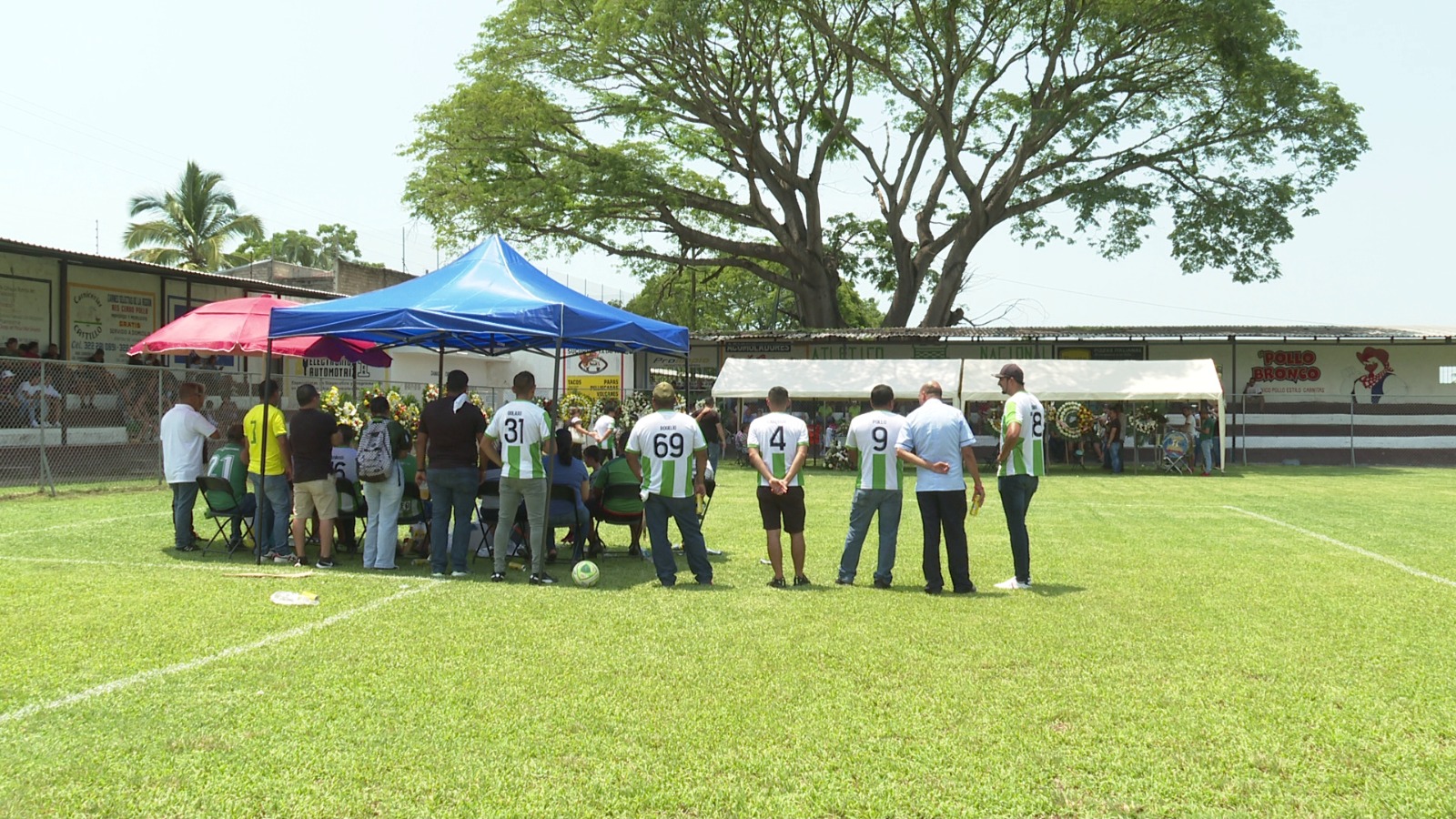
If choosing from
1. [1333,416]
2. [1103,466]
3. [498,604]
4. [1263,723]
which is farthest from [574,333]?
[1333,416]

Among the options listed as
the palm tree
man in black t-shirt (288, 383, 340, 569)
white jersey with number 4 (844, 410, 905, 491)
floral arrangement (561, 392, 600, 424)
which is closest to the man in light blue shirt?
white jersey with number 4 (844, 410, 905, 491)

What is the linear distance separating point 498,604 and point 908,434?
3279mm

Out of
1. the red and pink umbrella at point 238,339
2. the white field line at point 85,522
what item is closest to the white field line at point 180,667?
the white field line at point 85,522

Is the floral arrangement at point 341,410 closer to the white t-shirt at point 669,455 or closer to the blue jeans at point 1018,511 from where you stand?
the white t-shirt at point 669,455

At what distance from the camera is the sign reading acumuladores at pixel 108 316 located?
803 inches

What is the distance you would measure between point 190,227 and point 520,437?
135 feet

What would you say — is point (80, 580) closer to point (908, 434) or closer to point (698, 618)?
point (698, 618)

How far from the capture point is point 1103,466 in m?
26.0

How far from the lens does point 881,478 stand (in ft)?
27.6

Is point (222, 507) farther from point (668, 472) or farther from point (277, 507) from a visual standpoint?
point (668, 472)

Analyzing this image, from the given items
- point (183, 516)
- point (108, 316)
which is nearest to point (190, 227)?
point (108, 316)

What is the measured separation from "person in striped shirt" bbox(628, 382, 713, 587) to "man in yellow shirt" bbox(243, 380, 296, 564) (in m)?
3.29

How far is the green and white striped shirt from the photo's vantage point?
8391 millimetres

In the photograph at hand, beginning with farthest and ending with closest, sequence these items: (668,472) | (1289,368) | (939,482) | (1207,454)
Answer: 1. (1289,368)
2. (1207,454)
3. (668,472)
4. (939,482)
